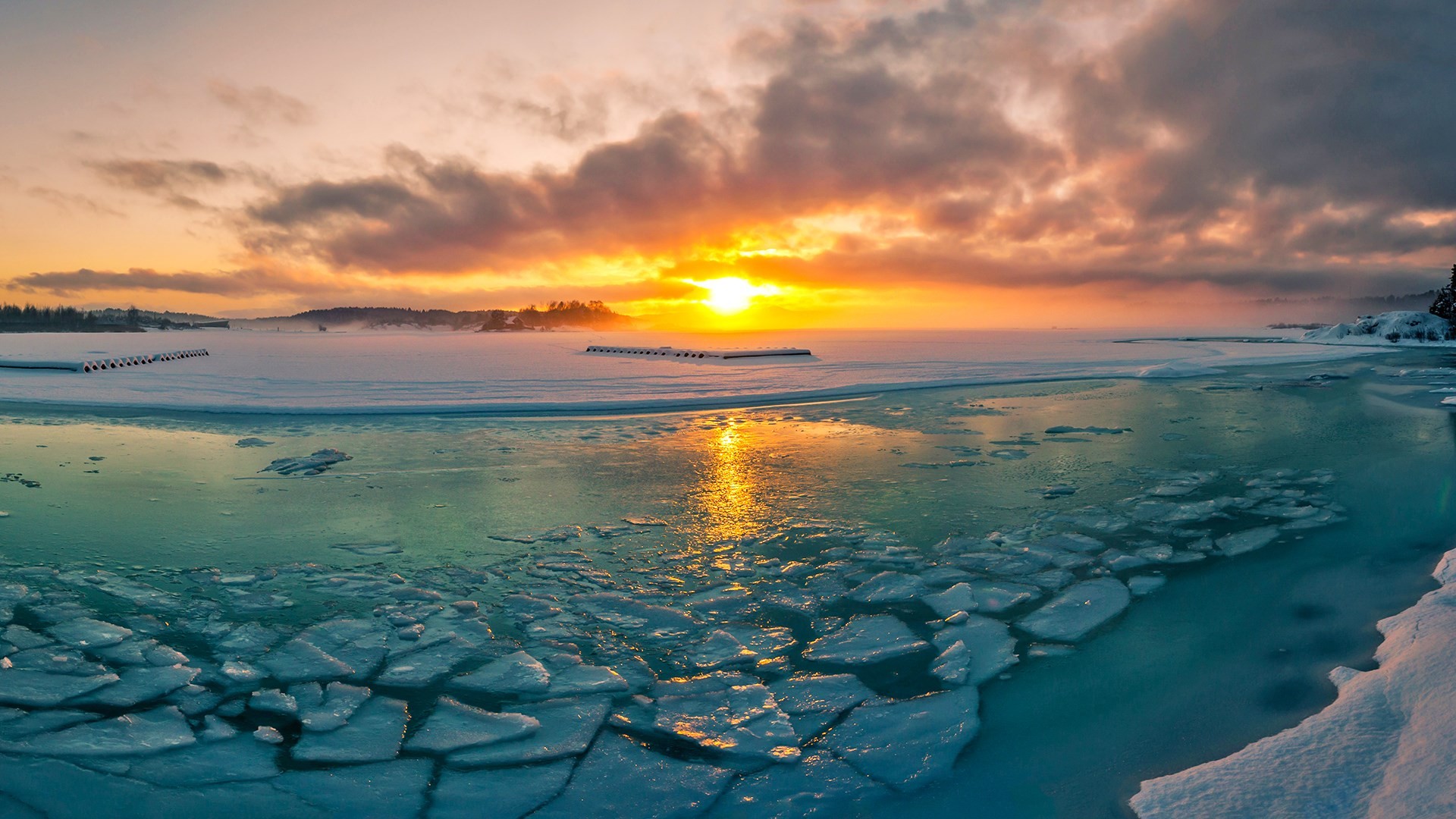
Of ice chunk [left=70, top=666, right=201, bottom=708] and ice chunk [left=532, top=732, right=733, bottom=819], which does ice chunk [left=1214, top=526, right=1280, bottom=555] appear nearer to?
ice chunk [left=532, top=732, right=733, bottom=819]

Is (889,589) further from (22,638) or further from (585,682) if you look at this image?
→ (22,638)

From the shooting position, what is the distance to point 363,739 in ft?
12.0

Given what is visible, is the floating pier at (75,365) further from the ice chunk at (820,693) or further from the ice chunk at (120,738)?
the ice chunk at (820,693)

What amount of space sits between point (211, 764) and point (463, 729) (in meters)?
1.12

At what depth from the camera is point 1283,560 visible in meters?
6.20

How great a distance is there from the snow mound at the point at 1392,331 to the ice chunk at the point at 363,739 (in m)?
70.8

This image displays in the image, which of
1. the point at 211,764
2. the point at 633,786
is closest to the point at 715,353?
the point at 211,764

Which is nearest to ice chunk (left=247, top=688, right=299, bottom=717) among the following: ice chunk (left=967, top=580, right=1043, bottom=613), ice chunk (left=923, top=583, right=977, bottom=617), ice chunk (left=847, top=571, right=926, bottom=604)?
ice chunk (left=847, top=571, right=926, bottom=604)

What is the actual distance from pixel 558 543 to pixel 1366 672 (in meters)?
5.72

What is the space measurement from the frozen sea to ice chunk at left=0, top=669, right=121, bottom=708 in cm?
2

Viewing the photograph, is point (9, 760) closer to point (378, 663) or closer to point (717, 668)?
point (378, 663)

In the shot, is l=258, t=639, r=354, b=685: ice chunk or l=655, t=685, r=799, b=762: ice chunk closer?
l=655, t=685, r=799, b=762: ice chunk

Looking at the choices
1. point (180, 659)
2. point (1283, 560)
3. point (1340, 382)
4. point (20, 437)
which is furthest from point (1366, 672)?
point (1340, 382)

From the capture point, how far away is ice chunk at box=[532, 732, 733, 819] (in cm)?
315
